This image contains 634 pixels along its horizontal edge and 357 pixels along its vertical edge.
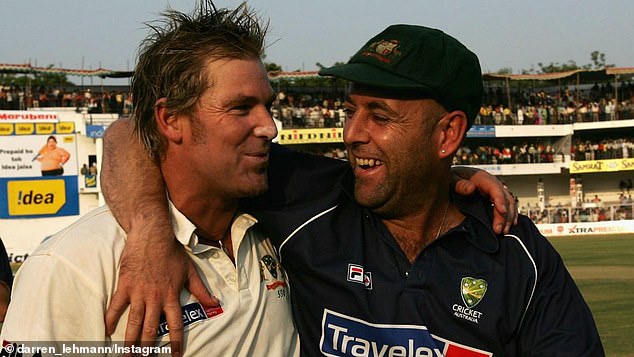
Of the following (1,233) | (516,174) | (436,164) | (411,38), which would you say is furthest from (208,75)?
(516,174)

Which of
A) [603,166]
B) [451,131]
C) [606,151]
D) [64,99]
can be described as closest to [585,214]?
[603,166]

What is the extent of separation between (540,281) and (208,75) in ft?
5.32

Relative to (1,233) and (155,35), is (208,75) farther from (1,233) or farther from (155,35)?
(1,233)

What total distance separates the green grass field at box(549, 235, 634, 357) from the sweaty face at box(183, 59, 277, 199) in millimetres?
7805

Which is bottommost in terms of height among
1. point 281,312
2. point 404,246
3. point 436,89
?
point 281,312

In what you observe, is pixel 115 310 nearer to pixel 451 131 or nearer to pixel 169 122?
pixel 169 122

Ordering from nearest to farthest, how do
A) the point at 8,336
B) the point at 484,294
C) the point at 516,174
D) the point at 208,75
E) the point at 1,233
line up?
the point at 8,336, the point at 208,75, the point at 484,294, the point at 1,233, the point at 516,174

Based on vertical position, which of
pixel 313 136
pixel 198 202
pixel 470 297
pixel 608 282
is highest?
pixel 198 202

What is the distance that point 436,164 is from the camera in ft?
12.1

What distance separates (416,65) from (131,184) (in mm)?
1300

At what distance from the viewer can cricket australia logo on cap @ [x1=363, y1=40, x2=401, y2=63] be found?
3.44 m

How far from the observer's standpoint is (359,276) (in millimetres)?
3402

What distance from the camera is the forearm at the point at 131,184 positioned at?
3.06m

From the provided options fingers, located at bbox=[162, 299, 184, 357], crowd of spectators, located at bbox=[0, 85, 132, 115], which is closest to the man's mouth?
fingers, located at bbox=[162, 299, 184, 357]
